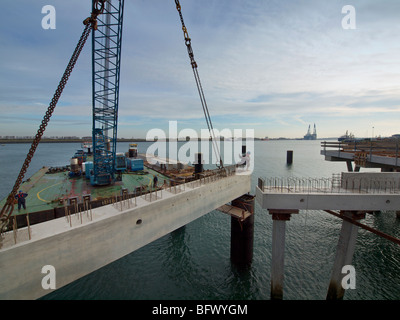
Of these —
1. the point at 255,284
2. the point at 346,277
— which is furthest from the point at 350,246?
the point at 255,284

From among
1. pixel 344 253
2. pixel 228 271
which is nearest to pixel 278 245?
pixel 344 253

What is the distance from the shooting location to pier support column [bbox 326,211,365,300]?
13945 millimetres

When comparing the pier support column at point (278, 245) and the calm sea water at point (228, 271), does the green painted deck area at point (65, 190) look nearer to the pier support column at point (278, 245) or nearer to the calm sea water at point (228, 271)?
the calm sea water at point (228, 271)

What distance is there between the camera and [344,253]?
13961mm

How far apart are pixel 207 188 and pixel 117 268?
11370 mm

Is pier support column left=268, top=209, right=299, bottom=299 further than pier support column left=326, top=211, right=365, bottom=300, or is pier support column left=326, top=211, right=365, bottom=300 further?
pier support column left=326, top=211, right=365, bottom=300

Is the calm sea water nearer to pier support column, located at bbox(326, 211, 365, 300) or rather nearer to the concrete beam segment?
pier support column, located at bbox(326, 211, 365, 300)

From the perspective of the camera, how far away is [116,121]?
2614 cm

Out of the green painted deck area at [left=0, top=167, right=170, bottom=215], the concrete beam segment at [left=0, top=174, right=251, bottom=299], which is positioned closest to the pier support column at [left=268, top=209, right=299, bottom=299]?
the concrete beam segment at [left=0, top=174, right=251, bottom=299]

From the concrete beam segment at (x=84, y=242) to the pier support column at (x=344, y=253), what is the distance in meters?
11.5

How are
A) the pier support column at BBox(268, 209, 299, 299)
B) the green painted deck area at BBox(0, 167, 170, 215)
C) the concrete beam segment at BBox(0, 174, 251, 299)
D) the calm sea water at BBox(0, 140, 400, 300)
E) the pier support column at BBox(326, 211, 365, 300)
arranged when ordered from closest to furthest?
1. the concrete beam segment at BBox(0, 174, 251, 299)
2. the pier support column at BBox(268, 209, 299, 299)
3. the pier support column at BBox(326, 211, 365, 300)
4. the calm sea water at BBox(0, 140, 400, 300)
5. the green painted deck area at BBox(0, 167, 170, 215)

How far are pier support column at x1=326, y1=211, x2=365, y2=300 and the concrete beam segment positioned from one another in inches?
452

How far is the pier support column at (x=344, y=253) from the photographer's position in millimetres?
13945

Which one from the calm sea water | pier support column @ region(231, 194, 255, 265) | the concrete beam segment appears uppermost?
the concrete beam segment
